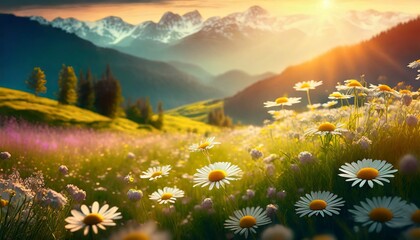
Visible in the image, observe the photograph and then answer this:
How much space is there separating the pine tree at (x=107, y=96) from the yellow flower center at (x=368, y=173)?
279 feet

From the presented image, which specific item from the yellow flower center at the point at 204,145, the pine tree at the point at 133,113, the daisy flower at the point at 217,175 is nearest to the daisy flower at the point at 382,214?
the daisy flower at the point at 217,175

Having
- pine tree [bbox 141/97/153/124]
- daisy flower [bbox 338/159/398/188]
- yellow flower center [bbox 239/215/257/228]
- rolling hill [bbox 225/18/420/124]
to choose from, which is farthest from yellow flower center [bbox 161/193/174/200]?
pine tree [bbox 141/97/153/124]

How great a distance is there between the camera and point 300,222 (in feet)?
12.4

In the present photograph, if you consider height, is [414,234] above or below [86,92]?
below

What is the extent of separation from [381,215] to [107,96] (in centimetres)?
8696

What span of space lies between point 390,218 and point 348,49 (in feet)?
479

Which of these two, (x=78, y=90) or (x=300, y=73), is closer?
(x=78, y=90)

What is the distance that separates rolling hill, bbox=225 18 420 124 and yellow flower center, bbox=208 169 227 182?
219 ft

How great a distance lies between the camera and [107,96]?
281 feet

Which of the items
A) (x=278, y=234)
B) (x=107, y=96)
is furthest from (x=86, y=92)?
(x=278, y=234)

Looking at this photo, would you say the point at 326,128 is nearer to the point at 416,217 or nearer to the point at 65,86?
the point at 416,217

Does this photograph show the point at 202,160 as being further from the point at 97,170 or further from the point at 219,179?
the point at 219,179

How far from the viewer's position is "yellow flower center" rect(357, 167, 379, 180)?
3.03 metres

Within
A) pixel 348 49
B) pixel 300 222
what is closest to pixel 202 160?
pixel 300 222
